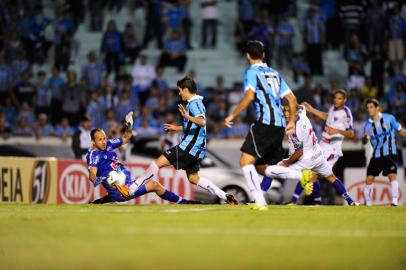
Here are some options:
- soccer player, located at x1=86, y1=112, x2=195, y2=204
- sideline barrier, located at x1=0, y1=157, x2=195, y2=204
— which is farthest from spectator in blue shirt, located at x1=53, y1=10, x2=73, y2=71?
soccer player, located at x1=86, y1=112, x2=195, y2=204

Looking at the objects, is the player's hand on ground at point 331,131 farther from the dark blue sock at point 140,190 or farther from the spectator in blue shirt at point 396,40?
the spectator in blue shirt at point 396,40

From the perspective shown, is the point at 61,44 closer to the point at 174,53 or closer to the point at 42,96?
the point at 42,96

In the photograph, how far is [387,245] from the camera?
7898 mm

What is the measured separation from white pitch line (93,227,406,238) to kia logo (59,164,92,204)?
1022 centimetres

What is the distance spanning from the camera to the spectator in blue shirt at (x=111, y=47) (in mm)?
26078

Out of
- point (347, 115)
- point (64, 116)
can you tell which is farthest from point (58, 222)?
point (64, 116)

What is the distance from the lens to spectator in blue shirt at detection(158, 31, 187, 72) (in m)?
26.2

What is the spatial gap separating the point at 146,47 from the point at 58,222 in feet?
56.7

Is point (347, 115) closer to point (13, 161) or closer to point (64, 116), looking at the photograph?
point (13, 161)

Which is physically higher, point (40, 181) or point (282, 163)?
point (282, 163)

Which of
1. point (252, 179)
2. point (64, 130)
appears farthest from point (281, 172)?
point (64, 130)

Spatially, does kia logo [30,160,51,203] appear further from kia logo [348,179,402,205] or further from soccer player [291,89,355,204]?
kia logo [348,179,402,205]

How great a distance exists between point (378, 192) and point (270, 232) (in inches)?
472

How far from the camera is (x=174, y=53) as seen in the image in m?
26.4
